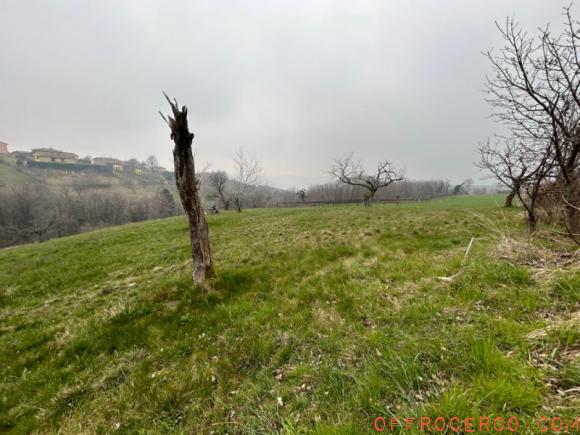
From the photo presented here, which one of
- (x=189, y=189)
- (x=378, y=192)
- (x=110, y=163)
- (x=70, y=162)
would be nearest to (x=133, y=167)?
(x=110, y=163)

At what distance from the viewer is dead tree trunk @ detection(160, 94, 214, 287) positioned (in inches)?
192

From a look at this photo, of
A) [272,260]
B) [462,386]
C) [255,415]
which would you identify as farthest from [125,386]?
[272,260]

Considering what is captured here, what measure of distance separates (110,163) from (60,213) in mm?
108441

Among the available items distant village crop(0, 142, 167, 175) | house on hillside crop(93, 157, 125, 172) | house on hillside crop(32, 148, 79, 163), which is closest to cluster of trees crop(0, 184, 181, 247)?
distant village crop(0, 142, 167, 175)

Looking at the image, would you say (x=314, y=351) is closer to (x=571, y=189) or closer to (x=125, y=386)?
(x=125, y=386)

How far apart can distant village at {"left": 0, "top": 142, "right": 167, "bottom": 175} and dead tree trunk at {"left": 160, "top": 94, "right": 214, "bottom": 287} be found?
138 m

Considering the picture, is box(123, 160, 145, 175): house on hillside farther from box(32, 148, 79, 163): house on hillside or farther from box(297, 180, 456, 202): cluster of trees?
box(297, 180, 456, 202): cluster of trees

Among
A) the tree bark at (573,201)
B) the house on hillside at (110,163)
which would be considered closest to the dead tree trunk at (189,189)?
the tree bark at (573,201)

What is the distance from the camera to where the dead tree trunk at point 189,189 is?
4.88 metres

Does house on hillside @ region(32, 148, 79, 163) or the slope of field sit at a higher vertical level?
house on hillside @ region(32, 148, 79, 163)

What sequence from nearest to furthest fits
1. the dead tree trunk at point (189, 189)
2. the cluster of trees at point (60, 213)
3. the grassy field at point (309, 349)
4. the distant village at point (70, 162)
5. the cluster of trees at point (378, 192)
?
1. the grassy field at point (309, 349)
2. the dead tree trunk at point (189, 189)
3. the cluster of trees at point (60, 213)
4. the cluster of trees at point (378, 192)
5. the distant village at point (70, 162)

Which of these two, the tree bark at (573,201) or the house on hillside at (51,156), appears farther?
the house on hillside at (51,156)

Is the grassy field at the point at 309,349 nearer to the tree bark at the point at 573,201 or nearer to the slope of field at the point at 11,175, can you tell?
the tree bark at the point at 573,201

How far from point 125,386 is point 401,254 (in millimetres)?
6585
